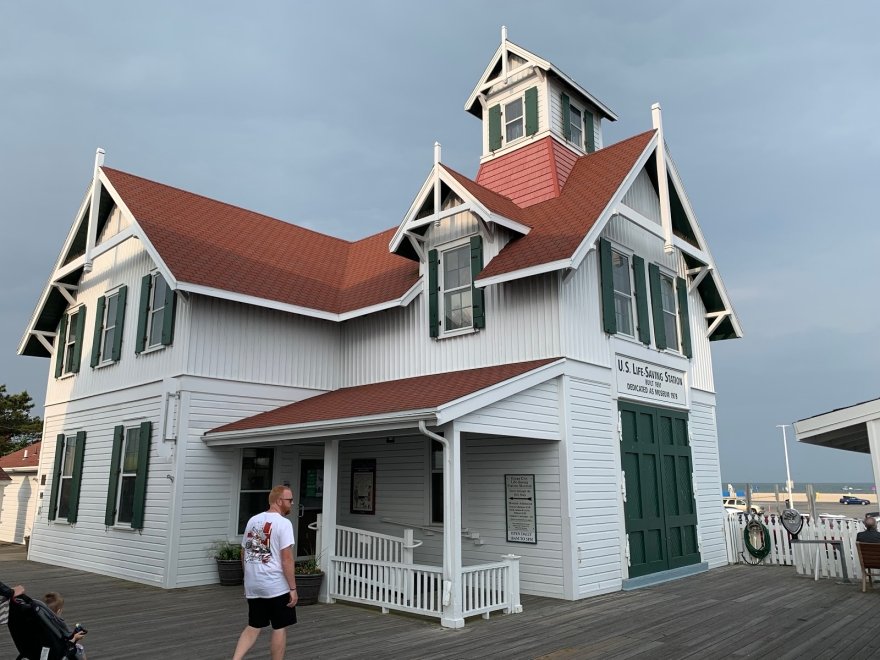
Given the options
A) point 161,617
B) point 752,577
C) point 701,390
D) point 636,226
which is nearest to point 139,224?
point 161,617

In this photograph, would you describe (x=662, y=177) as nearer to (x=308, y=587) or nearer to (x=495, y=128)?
(x=495, y=128)

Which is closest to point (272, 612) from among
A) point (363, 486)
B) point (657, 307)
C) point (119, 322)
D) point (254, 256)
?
point (363, 486)

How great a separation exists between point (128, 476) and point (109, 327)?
3.74 meters

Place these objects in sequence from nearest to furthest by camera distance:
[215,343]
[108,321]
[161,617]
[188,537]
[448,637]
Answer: [448,637] < [161,617] < [188,537] < [215,343] < [108,321]

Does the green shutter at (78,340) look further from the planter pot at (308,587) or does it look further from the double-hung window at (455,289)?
the planter pot at (308,587)

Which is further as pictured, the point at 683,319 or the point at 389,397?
the point at 683,319

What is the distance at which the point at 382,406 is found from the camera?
9820 millimetres

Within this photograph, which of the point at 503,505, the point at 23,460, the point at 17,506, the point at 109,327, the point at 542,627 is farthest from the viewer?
the point at 23,460

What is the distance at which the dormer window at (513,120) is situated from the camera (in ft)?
49.1

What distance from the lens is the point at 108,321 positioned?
15.0m

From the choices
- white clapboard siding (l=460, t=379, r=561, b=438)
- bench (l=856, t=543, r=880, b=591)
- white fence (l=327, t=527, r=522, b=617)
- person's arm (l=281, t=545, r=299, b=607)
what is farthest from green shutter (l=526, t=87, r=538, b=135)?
person's arm (l=281, t=545, r=299, b=607)

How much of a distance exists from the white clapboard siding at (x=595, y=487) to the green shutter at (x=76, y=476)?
10814mm

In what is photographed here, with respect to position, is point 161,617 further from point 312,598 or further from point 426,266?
point 426,266

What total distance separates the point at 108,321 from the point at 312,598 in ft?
28.4
